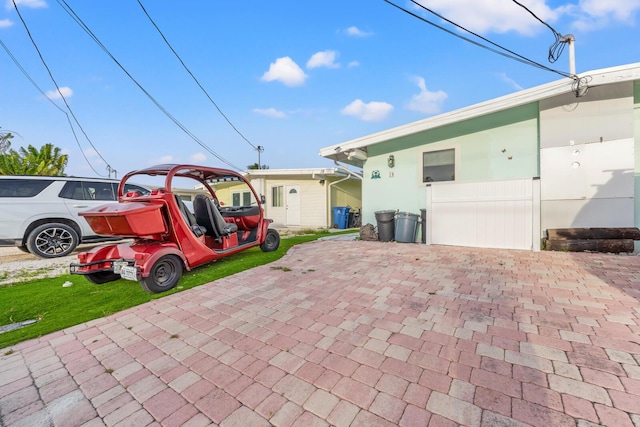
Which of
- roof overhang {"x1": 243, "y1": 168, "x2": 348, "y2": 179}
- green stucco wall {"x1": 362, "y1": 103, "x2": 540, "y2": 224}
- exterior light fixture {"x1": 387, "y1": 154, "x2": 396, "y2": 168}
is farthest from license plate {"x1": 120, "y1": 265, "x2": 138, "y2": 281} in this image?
roof overhang {"x1": 243, "y1": 168, "x2": 348, "y2": 179}

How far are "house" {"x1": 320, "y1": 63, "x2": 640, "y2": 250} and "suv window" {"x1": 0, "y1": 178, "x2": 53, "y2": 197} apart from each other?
841cm

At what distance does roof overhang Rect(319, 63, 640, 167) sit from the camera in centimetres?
475

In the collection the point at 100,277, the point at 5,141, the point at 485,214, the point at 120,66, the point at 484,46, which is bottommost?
the point at 100,277

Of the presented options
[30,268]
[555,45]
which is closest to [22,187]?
[30,268]

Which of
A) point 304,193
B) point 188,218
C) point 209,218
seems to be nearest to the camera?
point 188,218

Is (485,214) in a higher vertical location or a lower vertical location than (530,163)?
lower

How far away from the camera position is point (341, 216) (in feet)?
43.3

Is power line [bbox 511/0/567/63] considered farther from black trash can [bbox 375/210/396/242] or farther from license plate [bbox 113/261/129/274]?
license plate [bbox 113/261/129/274]

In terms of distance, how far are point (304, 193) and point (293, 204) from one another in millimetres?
885

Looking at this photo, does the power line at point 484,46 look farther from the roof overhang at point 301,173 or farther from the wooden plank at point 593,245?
the roof overhang at point 301,173

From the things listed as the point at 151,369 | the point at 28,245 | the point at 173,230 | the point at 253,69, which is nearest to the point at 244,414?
the point at 151,369

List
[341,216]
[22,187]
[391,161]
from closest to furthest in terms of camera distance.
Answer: [22,187] < [391,161] < [341,216]

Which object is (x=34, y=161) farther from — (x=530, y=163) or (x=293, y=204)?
(x=530, y=163)

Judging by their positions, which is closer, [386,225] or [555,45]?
[555,45]
